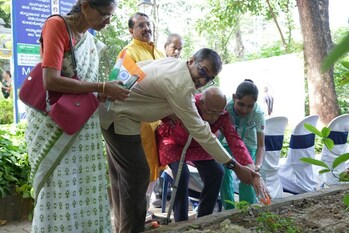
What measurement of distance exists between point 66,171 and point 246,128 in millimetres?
1710

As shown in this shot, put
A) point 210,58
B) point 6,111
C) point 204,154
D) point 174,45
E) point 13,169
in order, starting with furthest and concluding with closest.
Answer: point 6,111, point 174,45, point 13,169, point 204,154, point 210,58

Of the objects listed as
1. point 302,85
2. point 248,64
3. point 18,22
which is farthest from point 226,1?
point 18,22

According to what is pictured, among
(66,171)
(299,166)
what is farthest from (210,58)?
(299,166)

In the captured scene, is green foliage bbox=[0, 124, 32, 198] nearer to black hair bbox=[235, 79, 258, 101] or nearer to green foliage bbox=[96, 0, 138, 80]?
black hair bbox=[235, 79, 258, 101]

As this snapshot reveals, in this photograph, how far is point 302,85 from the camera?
29.1 feet

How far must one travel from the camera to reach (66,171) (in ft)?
6.98

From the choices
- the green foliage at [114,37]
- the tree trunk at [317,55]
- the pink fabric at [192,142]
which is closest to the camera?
the pink fabric at [192,142]

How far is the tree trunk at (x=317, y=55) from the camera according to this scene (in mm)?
7867

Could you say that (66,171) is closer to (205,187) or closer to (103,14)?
(103,14)

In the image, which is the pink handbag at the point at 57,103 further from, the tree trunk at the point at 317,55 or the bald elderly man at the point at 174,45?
the tree trunk at the point at 317,55

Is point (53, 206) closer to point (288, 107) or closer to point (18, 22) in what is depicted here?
point (18, 22)

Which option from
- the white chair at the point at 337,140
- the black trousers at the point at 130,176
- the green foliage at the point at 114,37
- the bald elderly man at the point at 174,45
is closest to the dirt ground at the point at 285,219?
the black trousers at the point at 130,176

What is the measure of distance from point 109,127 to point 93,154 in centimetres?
35

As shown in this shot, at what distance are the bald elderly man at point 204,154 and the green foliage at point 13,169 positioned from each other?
1.69m
